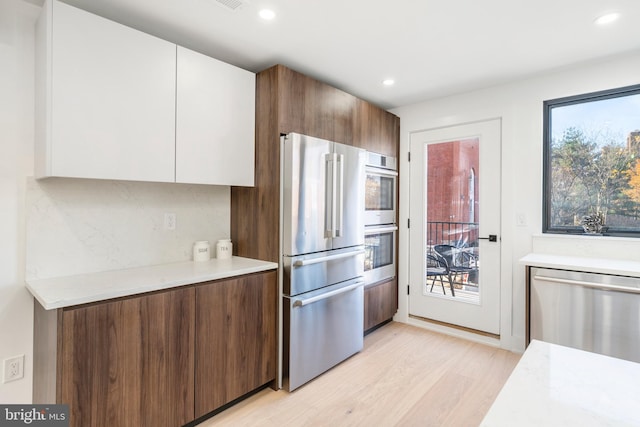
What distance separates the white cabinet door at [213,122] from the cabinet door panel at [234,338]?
748 mm

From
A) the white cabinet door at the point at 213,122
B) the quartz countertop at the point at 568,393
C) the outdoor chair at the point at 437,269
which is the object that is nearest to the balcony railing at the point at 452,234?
the outdoor chair at the point at 437,269

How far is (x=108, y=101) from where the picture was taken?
1.74 metres

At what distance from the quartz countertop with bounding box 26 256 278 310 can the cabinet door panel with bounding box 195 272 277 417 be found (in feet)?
0.23

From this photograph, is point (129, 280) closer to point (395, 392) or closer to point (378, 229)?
point (395, 392)

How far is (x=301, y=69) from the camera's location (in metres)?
2.66

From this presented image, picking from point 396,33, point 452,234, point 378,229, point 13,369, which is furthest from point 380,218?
point 13,369

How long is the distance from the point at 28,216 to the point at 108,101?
2.59ft

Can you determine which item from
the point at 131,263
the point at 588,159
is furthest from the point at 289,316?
the point at 588,159

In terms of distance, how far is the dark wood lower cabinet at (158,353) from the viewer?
A: 1474mm

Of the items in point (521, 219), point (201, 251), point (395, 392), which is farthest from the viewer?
point (521, 219)

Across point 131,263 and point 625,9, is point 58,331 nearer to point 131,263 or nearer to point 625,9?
point 131,263

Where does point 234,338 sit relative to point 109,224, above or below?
below

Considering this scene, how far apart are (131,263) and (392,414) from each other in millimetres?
1970

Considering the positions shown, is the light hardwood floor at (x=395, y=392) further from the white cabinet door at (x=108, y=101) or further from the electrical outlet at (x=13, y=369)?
the white cabinet door at (x=108, y=101)
